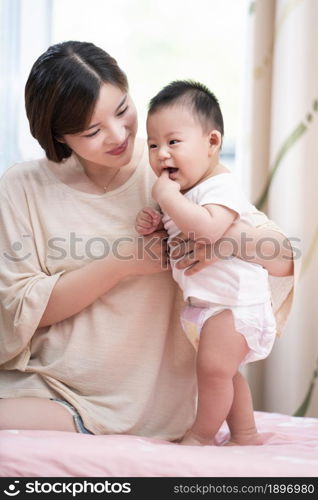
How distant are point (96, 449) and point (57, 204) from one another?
617 millimetres

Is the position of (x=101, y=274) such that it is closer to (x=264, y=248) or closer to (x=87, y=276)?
(x=87, y=276)

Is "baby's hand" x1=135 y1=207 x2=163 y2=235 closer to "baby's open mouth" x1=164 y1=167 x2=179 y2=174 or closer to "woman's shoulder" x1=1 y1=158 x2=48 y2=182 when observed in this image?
"baby's open mouth" x1=164 y1=167 x2=179 y2=174

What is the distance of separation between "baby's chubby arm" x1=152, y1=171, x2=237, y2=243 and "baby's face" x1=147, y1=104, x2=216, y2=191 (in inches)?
1.5

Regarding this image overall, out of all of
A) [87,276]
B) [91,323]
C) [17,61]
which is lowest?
[91,323]

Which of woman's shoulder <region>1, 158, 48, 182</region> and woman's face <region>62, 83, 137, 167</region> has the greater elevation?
woman's face <region>62, 83, 137, 167</region>

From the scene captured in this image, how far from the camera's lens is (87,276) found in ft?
5.24

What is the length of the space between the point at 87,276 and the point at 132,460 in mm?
437

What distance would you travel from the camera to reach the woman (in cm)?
157

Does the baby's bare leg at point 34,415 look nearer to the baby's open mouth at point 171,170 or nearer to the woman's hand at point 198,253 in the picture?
the woman's hand at point 198,253

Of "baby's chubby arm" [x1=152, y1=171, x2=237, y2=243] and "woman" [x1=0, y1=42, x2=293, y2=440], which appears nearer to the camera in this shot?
"baby's chubby arm" [x1=152, y1=171, x2=237, y2=243]

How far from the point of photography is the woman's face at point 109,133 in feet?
5.12

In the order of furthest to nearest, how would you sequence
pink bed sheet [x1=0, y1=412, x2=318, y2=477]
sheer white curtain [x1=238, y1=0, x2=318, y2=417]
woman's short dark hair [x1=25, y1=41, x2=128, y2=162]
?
sheer white curtain [x1=238, y1=0, x2=318, y2=417] → woman's short dark hair [x1=25, y1=41, x2=128, y2=162] → pink bed sheet [x1=0, y1=412, x2=318, y2=477]

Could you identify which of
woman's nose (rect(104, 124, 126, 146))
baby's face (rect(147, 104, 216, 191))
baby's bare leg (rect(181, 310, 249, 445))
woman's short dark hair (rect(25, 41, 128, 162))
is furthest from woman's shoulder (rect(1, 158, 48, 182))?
baby's bare leg (rect(181, 310, 249, 445))

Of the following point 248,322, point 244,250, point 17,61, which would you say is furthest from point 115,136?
point 17,61
